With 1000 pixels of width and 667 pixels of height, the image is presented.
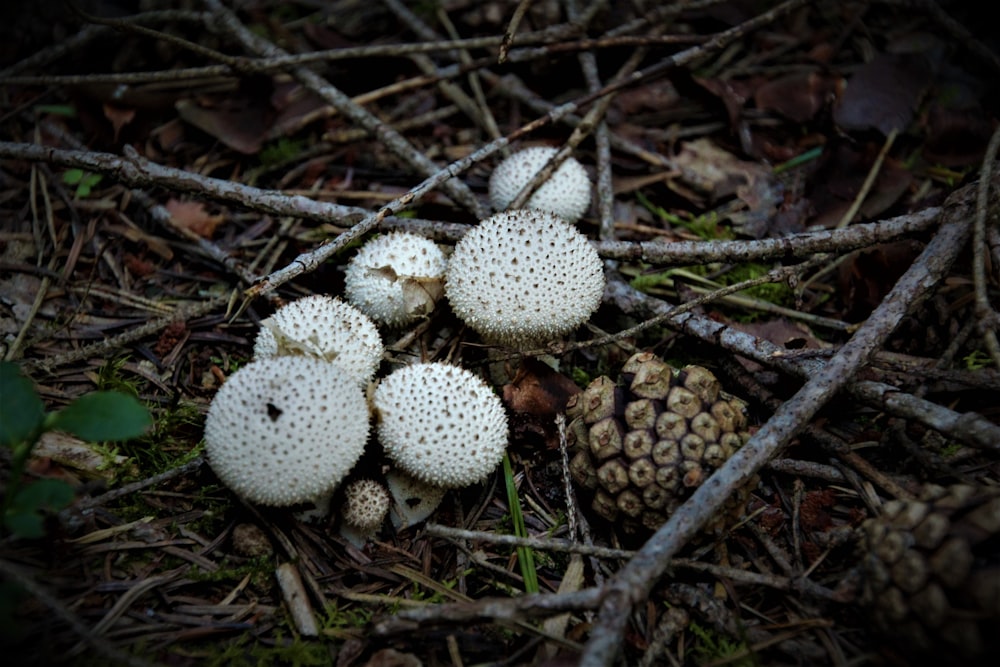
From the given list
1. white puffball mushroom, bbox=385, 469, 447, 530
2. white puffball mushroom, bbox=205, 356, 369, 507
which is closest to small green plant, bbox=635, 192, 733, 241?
white puffball mushroom, bbox=385, 469, 447, 530

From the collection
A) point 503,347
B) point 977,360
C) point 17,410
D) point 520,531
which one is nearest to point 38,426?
point 17,410

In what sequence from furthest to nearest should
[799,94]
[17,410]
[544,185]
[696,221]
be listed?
1. [799,94]
2. [696,221]
3. [544,185]
4. [17,410]

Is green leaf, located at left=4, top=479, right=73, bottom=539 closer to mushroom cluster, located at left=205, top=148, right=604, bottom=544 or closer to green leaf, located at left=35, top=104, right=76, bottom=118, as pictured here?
mushroom cluster, located at left=205, top=148, right=604, bottom=544

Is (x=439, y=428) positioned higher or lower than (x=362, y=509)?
higher

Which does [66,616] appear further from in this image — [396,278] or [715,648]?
[715,648]

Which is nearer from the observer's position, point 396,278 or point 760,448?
point 760,448

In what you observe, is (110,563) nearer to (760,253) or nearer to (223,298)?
(223,298)
